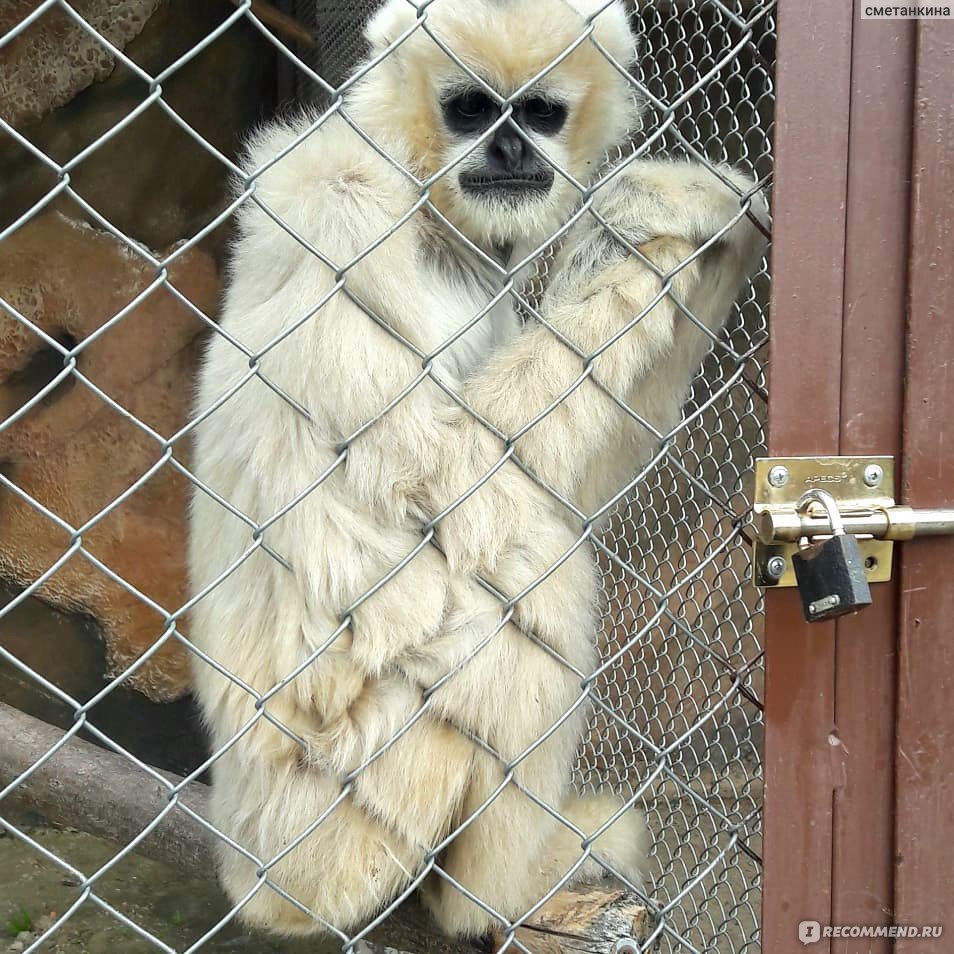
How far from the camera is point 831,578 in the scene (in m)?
1.43

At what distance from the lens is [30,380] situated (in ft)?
15.2

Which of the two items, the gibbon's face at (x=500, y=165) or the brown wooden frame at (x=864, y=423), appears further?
the gibbon's face at (x=500, y=165)

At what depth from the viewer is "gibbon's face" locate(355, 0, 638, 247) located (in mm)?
2246

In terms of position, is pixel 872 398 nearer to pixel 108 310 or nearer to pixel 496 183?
pixel 496 183

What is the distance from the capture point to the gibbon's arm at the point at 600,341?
6.31 feet

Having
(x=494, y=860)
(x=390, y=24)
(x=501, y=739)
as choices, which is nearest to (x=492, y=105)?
(x=390, y=24)

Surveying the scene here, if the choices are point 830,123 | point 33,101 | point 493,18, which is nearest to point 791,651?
point 830,123

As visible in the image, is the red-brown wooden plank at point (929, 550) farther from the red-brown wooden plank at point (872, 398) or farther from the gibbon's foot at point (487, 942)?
the gibbon's foot at point (487, 942)

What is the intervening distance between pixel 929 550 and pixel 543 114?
141 cm

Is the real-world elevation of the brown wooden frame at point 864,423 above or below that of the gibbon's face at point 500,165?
below

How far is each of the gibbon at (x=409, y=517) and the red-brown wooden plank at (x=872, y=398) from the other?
30 centimetres

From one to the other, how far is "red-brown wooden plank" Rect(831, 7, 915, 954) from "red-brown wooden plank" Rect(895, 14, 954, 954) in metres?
0.02

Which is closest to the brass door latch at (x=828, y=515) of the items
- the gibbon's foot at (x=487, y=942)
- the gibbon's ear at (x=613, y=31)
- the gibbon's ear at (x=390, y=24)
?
the gibbon's foot at (x=487, y=942)

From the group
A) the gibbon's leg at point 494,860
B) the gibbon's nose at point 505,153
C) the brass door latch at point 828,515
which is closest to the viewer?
the brass door latch at point 828,515
